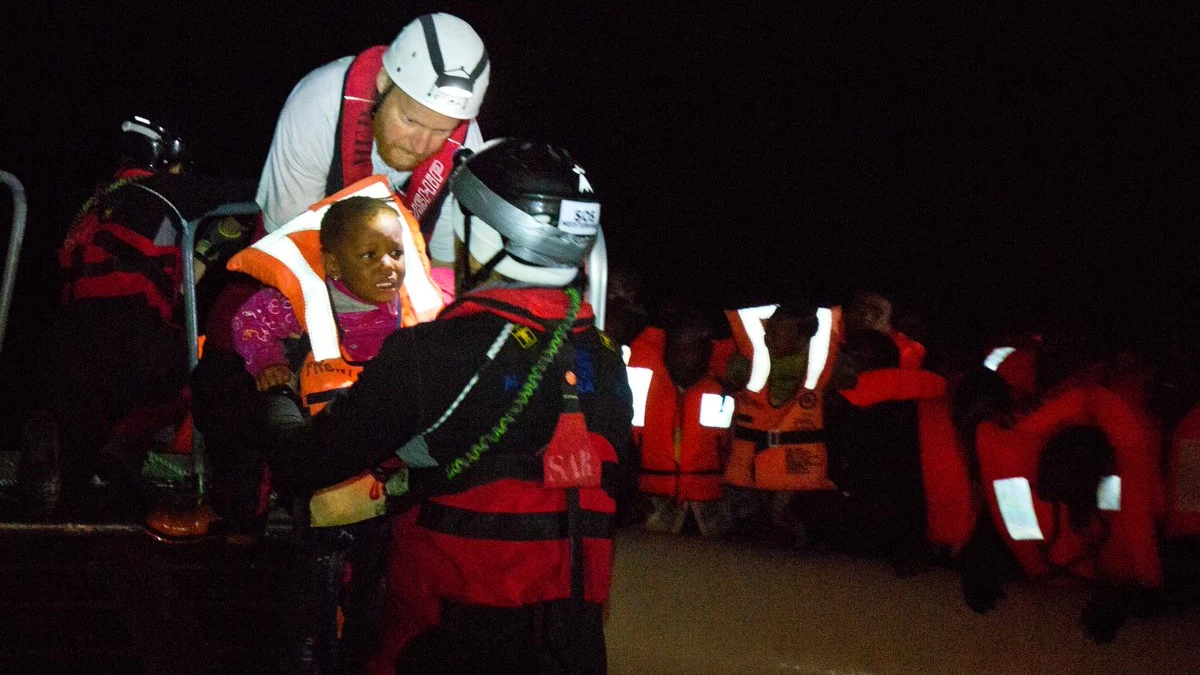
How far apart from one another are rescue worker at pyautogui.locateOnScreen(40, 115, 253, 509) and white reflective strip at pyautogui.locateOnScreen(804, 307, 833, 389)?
2.86 metres

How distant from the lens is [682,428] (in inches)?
235

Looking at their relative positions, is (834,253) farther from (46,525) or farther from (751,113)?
(46,525)

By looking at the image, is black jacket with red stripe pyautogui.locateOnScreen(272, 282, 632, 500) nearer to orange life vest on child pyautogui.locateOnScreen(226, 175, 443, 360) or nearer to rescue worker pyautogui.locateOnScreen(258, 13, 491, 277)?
orange life vest on child pyautogui.locateOnScreen(226, 175, 443, 360)

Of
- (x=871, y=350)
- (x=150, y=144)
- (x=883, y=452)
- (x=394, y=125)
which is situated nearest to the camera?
(x=394, y=125)

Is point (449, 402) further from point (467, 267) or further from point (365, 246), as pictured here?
point (365, 246)

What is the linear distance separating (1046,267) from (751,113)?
2.12 meters

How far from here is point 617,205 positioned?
7461 millimetres

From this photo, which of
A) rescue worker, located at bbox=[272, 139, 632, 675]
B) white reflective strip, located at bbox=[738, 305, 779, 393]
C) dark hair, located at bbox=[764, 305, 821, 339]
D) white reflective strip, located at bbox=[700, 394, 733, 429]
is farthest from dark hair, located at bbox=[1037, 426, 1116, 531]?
rescue worker, located at bbox=[272, 139, 632, 675]

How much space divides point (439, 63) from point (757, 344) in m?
3.05

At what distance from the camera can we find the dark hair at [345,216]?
2895mm

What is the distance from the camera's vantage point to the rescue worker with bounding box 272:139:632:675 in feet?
7.99

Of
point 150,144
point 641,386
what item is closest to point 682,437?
point 641,386

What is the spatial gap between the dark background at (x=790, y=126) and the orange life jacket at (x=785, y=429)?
65cm

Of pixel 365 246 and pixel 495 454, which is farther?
pixel 365 246
